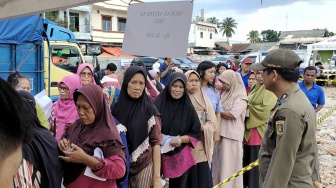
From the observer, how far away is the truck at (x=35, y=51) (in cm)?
650

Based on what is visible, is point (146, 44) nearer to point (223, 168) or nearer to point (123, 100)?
point (123, 100)

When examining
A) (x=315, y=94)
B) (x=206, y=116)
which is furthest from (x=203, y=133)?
(x=315, y=94)

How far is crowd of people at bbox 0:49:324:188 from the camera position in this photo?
64.7 inches

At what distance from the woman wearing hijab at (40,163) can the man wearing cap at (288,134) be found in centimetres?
131

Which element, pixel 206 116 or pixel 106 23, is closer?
pixel 206 116

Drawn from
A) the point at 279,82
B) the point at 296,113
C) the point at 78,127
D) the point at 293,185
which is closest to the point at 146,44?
the point at 78,127

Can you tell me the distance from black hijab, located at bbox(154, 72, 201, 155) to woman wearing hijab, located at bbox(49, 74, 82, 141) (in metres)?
0.89

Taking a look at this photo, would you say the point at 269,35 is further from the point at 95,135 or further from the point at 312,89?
the point at 95,135

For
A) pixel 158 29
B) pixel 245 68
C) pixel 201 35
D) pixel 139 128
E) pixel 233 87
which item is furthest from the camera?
pixel 201 35

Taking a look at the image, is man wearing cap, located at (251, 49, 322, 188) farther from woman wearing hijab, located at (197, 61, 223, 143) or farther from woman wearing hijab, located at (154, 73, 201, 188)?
woman wearing hijab, located at (197, 61, 223, 143)

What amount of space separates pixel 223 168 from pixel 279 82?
7.44 feet

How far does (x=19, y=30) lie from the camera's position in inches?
255

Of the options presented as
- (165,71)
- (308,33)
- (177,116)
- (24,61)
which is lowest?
(177,116)

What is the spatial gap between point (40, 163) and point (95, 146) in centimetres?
44
